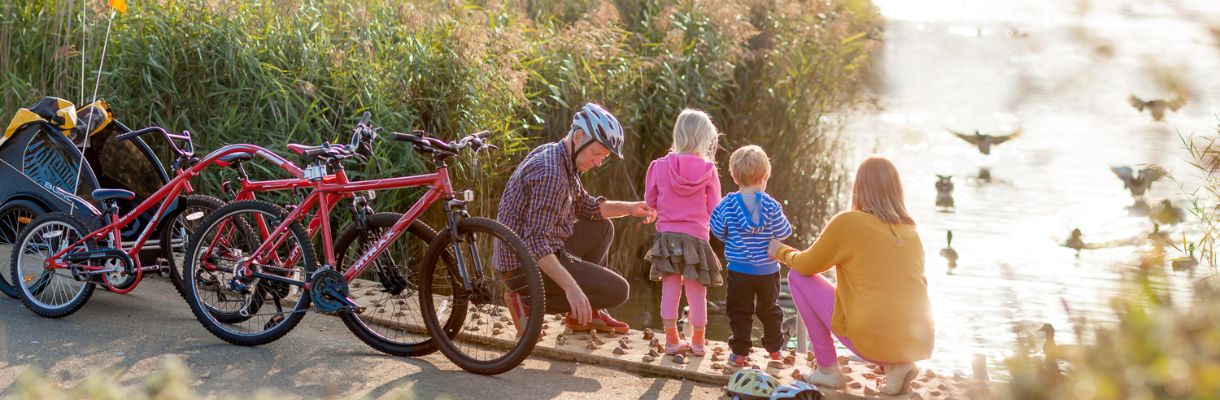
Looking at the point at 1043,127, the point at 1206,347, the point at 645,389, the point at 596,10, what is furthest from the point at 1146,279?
the point at 1043,127

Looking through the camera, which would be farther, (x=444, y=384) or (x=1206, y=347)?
(x=444, y=384)

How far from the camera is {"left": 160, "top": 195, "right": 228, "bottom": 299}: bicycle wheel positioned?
245 inches

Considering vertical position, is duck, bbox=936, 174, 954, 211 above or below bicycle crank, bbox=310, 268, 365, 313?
above

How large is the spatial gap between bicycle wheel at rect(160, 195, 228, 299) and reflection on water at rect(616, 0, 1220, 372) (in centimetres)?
334

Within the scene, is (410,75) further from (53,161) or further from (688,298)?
(688,298)

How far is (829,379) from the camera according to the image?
5297 mm

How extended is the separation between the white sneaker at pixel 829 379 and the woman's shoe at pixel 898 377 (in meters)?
0.19

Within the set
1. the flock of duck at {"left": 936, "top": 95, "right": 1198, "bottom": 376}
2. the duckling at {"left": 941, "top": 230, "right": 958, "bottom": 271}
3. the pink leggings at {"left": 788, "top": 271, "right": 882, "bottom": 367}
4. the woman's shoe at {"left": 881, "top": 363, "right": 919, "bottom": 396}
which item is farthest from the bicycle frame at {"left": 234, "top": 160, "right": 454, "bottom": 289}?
the duckling at {"left": 941, "top": 230, "right": 958, "bottom": 271}

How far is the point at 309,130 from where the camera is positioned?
7.91m

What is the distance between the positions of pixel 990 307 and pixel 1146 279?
26.7 ft

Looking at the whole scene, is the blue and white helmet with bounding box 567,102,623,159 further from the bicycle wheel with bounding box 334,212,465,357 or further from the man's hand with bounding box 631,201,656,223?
the bicycle wheel with bounding box 334,212,465,357

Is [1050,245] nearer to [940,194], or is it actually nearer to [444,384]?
[940,194]

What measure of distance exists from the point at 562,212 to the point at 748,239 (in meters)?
0.85

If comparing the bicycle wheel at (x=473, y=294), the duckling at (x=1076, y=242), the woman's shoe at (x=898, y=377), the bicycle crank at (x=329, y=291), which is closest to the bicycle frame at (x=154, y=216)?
the bicycle crank at (x=329, y=291)
